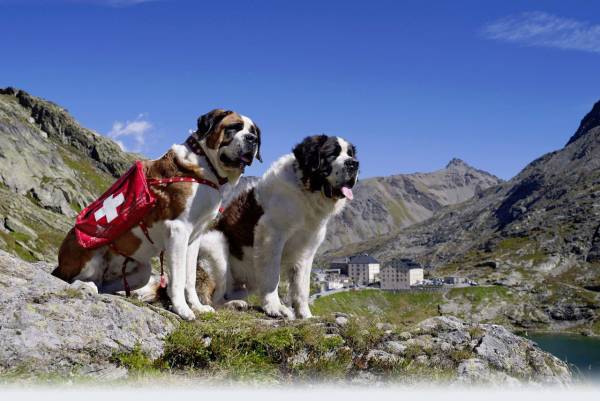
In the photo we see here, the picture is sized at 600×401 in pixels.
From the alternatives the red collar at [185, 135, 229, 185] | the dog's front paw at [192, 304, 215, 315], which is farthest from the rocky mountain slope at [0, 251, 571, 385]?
the red collar at [185, 135, 229, 185]

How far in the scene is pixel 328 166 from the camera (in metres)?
10.8

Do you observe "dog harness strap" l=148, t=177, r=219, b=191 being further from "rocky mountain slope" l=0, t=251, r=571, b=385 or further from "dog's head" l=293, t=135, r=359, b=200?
"dog's head" l=293, t=135, r=359, b=200

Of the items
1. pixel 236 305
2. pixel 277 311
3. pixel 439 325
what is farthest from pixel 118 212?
pixel 439 325

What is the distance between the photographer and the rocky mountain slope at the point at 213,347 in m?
7.48

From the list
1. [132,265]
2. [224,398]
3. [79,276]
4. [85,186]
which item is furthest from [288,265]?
[85,186]

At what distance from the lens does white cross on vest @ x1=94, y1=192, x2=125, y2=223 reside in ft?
31.6

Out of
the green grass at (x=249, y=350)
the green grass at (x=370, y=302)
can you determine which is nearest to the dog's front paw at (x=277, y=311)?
the green grass at (x=249, y=350)

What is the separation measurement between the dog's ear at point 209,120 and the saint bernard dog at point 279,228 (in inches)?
84.4

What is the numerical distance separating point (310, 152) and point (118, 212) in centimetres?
365

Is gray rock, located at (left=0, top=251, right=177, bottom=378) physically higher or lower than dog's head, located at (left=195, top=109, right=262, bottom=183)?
lower

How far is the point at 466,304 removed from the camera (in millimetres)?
192875

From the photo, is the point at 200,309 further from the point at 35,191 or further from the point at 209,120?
the point at 35,191

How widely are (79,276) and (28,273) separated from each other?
2.64 feet

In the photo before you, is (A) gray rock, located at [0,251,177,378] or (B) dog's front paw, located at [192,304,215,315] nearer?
(A) gray rock, located at [0,251,177,378]
